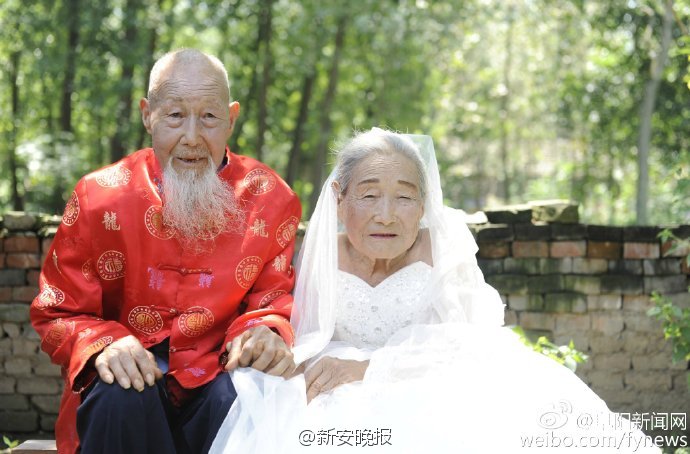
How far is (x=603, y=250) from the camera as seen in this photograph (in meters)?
4.49

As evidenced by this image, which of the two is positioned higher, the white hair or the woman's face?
the white hair

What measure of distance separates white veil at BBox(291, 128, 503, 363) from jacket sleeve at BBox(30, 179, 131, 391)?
28.2 inches

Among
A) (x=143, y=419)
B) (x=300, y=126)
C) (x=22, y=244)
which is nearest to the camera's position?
(x=143, y=419)

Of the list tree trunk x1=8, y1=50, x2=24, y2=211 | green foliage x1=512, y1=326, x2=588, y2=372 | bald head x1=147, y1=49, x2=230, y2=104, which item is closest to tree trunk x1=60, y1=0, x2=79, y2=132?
tree trunk x1=8, y1=50, x2=24, y2=211

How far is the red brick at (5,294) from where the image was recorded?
4375 millimetres

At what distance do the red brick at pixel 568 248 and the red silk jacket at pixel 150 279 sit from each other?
203cm

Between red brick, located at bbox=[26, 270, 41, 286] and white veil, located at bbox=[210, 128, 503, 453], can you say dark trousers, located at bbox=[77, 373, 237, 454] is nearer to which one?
white veil, located at bbox=[210, 128, 503, 453]

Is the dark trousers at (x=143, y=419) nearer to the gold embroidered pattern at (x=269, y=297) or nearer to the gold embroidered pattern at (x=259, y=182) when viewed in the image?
the gold embroidered pattern at (x=269, y=297)

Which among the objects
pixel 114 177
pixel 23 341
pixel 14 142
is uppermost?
pixel 14 142

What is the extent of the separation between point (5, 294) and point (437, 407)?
9.73 ft

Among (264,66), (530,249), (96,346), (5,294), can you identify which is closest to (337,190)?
(96,346)

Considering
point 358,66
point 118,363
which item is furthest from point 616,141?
point 118,363

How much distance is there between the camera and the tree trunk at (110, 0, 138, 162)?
9319 millimetres

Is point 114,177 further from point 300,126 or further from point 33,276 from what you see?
point 300,126
